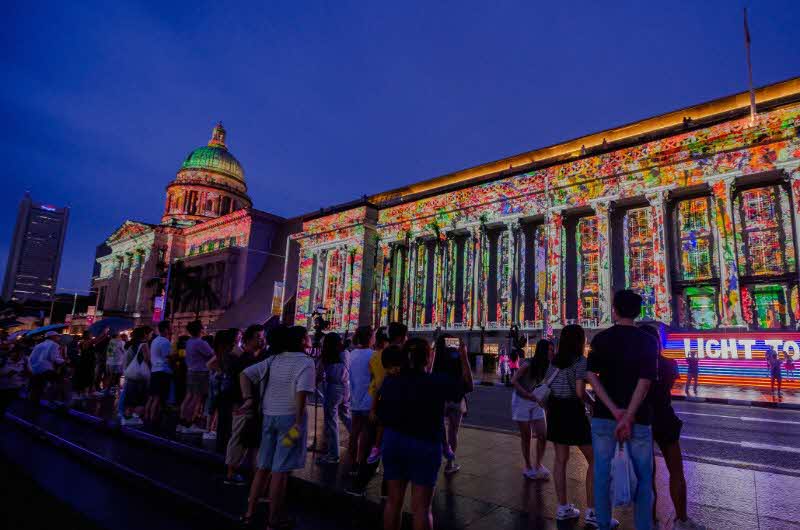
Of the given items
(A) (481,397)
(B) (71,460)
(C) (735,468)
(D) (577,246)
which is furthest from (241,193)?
(C) (735,468)

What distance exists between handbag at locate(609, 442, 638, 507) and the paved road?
4.84 metres

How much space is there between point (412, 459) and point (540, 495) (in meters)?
2.68

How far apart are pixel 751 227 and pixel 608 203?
7.08 m

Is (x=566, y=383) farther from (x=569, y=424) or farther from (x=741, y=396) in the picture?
(x=741, y=396)

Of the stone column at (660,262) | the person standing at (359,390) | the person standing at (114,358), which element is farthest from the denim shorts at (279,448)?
the stone column at (660,262)

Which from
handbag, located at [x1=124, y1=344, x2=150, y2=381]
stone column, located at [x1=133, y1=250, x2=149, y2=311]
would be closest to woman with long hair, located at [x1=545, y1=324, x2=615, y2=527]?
handbag, located at [x1=124, y1=344, x2=150, y2=381]

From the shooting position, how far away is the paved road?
6945mm

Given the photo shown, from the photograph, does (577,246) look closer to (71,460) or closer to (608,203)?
(608,203)

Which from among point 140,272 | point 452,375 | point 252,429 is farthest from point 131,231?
point 452,375

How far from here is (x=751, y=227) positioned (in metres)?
24.1

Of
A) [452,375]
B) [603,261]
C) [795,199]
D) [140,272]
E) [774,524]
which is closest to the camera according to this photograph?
[774,524]

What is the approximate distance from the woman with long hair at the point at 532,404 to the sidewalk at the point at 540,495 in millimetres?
232

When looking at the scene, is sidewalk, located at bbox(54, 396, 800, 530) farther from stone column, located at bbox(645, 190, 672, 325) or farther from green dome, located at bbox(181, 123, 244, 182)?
green dome, located at bbox(181, 123, 244, 182)

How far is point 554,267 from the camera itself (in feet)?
92.8
